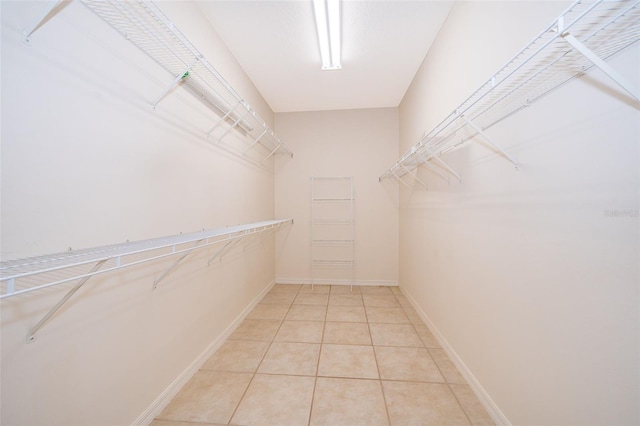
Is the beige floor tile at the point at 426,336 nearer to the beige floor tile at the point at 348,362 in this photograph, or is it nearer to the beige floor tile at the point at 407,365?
the beige floor tile at the point at 407,365

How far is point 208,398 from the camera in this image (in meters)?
1.44

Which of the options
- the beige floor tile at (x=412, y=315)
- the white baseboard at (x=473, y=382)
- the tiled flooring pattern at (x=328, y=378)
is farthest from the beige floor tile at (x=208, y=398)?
the beige floor tile at (x=412, y=315)

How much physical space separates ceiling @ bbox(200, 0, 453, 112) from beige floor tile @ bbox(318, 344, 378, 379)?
2622 millimetres

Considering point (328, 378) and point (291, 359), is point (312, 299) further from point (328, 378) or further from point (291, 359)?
point (328, 378)

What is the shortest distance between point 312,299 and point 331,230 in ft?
3.51

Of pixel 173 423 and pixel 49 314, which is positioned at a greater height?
pixel 49 314

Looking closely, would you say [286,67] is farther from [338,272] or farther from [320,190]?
[338,272]

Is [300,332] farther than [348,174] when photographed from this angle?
No

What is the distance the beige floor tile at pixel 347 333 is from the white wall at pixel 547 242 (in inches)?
28.8

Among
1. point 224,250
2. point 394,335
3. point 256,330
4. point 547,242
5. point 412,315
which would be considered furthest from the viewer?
point 412,315

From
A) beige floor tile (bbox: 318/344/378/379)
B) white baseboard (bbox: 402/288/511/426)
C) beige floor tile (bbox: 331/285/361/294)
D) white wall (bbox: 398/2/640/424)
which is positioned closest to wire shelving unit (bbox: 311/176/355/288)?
beige floor tile (bbox: 331/285/361/294)

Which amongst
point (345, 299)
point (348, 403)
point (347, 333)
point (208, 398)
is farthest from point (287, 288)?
point (348, 403)

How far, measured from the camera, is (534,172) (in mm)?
1019

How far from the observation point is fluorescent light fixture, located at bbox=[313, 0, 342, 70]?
161cm
